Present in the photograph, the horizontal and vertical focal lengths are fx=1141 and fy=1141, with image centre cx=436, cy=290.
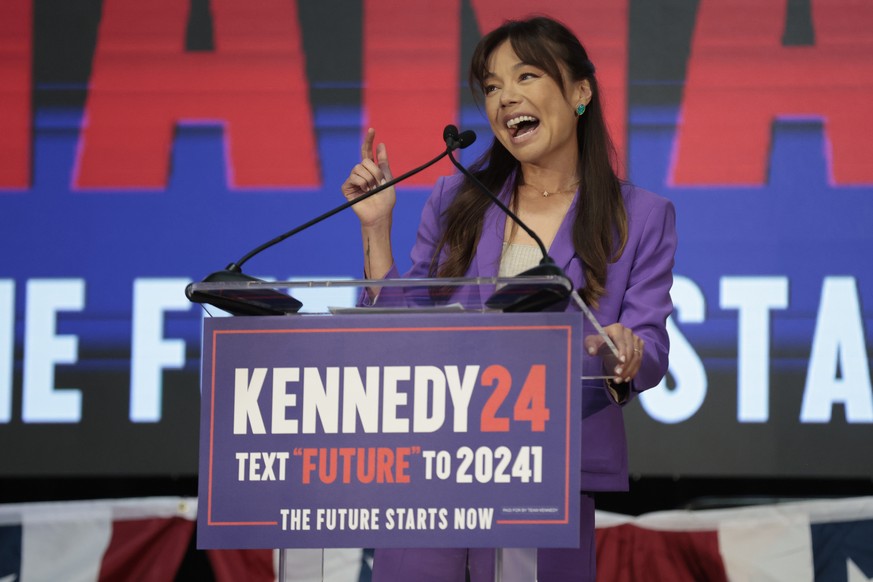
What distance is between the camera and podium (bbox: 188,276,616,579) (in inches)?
54.6

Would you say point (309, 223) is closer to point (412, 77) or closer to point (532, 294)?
point (532, 294)

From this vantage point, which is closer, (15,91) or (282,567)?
(282,567)

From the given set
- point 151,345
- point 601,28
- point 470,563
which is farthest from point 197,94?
point 470,563

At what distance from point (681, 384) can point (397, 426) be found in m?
2.02

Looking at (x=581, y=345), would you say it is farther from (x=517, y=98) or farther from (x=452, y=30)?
(x=452, y=30)

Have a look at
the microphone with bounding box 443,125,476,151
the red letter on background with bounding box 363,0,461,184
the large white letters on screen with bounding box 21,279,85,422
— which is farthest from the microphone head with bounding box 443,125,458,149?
the large white letters on screen with bounding box 21,279,85,422

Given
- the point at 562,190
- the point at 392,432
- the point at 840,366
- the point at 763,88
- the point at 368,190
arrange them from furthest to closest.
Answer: the point at 763,88, the point at 840,366, the point at 562,190, the point at 368,190, the point at 392,432

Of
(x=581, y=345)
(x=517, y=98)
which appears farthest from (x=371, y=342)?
(x=517, y=98)

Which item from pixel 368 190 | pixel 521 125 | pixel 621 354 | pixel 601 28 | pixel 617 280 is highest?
pixel 601 28

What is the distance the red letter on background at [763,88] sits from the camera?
10.9 ft

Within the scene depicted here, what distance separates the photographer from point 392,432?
1.41 meters

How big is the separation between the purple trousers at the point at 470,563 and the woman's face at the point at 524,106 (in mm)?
682

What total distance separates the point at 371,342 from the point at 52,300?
7.49ft

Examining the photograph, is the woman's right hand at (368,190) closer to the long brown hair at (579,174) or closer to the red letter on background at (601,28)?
the long brown hair at (579,174)
